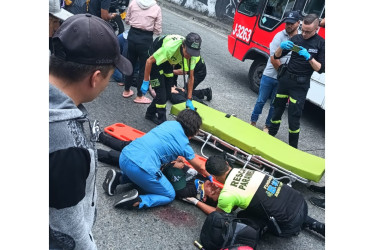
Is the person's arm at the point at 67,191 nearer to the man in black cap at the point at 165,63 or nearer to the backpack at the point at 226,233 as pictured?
the backpack at the point at 226,233

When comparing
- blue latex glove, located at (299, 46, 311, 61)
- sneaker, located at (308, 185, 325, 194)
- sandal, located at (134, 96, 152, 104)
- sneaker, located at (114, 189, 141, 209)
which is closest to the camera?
sneaker, located at (114, 189, 141, 209)

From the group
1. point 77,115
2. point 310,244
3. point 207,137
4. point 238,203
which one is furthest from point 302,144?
point 77,115

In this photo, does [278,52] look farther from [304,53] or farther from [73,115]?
[73,115]

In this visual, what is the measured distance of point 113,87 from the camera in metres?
5.97

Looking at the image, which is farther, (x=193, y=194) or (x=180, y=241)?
(x=193, y=194)

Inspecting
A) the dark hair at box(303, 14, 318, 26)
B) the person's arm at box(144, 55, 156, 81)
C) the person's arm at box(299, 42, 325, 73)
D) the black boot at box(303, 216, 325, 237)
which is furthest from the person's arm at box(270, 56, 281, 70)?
the black boot at box(303, 216, 325, 237)

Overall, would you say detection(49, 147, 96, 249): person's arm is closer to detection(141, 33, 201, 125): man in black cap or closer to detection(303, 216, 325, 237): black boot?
detection(303, 216, 325, 237): black boot

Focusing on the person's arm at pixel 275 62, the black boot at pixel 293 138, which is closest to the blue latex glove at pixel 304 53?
the person's arm at pixel 275 62

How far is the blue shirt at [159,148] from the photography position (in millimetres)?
3152

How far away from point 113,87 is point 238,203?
3765mm

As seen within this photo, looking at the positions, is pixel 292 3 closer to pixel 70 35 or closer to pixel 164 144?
pixel 164 144

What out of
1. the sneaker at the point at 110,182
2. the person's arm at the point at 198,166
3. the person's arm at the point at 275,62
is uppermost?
the person's arm at the point at 275,62

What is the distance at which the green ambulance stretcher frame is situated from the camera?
12.7 feet

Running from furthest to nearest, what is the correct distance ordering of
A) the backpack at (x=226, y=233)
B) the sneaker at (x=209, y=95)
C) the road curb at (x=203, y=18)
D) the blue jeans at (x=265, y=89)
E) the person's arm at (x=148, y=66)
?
the road curb at (x=203, y=18) < the sneaker at (x=209, y=95) < the blue jeans at (x=265, y=89) < the person's arm at (x=148, y=66) < the backpack at (x=226, y=233)
